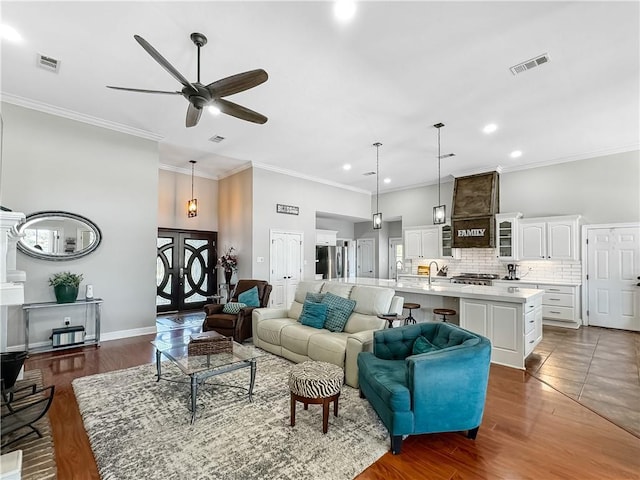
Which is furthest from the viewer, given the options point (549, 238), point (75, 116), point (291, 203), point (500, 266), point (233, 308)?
point (291, 203)

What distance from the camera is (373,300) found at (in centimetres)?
385

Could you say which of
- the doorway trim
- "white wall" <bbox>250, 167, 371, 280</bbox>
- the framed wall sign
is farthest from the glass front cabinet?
the framed wall sign

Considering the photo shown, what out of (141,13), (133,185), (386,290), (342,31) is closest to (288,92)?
(342,31)

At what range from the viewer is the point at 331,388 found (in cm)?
251

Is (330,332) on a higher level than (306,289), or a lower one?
lower

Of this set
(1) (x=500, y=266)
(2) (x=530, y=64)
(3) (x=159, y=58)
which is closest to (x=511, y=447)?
(2) (x=530, y=64)

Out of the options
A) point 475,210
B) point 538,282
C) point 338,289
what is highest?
point 475,210

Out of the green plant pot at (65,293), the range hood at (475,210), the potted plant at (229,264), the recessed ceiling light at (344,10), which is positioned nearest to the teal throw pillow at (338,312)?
the recessed ceiling light at (344,10)

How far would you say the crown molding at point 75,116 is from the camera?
4363 millimetres

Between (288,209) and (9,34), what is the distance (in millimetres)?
5313

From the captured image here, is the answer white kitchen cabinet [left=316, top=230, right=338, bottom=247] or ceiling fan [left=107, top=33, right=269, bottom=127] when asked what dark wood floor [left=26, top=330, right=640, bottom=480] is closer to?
ceiling fan [left=107, top=33, right=269, bottom=127]

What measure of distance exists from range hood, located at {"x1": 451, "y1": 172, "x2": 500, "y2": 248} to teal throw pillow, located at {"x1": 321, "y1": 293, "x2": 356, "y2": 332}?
4.84 m

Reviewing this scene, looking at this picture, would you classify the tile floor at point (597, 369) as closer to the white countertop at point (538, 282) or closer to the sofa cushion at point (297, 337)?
the white countertop at point (538, 282)

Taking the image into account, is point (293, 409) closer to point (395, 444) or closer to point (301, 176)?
point (395, 444)
